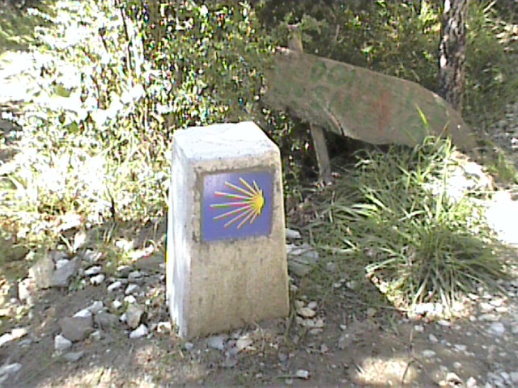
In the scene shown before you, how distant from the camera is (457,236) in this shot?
3.45 metres

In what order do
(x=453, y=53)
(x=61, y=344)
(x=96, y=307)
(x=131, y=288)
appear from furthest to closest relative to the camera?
(x=453, y=53) < (x=131, y=288) < (x=96, y=307) < (x=61, y=344)

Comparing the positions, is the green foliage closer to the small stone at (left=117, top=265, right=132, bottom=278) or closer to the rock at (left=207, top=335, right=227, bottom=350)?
the rock at (left=207, top=335, right=227, bottom=350)

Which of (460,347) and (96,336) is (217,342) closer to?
(96,336)

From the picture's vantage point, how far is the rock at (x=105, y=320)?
3.09 metres

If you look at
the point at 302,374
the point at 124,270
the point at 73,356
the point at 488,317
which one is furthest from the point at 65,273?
the point at 488,317

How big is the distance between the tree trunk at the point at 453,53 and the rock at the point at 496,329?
7.12ft

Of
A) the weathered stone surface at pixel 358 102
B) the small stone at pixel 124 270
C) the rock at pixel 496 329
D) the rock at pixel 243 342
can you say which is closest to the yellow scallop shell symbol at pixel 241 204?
the rock at pixel 243 342

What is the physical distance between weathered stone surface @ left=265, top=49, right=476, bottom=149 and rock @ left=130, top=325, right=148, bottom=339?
5.98 feet

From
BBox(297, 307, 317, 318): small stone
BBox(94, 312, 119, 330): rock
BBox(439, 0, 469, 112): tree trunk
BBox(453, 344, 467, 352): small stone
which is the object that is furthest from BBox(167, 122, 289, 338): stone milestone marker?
BBox(439, 0, 469, 112): tree trunk

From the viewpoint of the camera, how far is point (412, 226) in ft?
11.6

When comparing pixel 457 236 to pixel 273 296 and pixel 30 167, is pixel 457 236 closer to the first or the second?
pixel 273 296

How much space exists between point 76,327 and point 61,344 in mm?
99

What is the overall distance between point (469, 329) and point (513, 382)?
359 mm

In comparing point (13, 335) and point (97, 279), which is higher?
point (97, 279)
